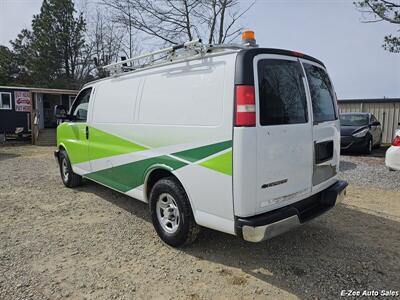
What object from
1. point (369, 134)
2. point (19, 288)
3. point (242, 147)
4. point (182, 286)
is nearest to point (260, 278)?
point (182, 286)

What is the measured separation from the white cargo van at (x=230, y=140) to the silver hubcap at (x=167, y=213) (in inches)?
0.5

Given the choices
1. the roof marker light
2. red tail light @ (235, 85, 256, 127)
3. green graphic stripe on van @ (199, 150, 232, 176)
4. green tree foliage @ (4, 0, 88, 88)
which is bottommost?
green graphic stripe on van @ (199, 150, 232, 176)

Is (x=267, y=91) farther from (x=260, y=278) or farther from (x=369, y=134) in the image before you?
(x=369, y=134)

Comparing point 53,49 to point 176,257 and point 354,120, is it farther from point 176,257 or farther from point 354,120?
point 176,257

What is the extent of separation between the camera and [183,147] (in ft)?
10.9

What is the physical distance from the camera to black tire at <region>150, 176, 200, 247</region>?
338cm

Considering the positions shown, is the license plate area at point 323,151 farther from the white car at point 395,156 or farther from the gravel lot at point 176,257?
the white car at point 395,156

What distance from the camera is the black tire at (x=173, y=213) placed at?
338cm

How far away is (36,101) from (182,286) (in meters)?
18.2

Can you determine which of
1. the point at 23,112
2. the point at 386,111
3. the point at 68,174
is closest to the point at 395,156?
the point at 68,174

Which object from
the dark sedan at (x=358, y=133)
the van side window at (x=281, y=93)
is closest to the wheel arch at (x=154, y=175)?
the van side window at (x=281, y=93)

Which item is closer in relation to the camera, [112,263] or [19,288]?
[19,288]

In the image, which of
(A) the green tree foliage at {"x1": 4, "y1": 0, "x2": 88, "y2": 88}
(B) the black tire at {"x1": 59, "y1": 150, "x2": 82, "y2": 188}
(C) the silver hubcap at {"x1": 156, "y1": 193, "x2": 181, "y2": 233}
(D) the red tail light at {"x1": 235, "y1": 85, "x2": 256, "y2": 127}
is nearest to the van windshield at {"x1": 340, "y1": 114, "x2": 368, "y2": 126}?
(B) the black tire at {"x1": 59, "y1": 150, "x2": 82, "y2": 188}

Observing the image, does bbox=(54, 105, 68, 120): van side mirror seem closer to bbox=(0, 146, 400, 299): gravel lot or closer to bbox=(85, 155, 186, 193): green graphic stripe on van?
bbox=(85, 155, 186, 193): green graphic stripe on van
